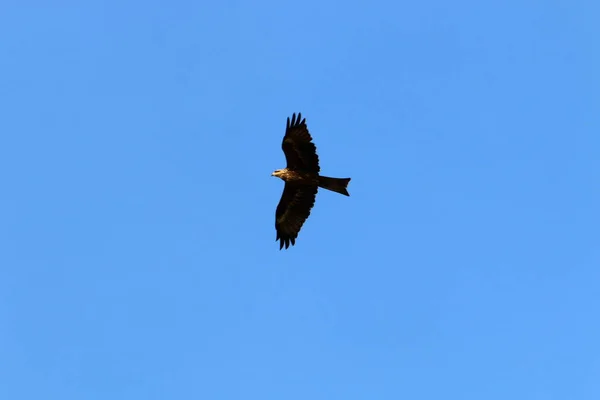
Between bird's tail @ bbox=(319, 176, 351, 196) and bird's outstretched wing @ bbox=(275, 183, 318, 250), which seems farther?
bird's outstretched wing @ bbox=(275, 183, 318, 250)

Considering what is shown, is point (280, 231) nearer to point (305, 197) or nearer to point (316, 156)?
point (305, 197)

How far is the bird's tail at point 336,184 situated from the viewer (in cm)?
2905

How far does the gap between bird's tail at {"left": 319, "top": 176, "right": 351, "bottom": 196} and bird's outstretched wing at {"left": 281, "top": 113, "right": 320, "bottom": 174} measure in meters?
0.41

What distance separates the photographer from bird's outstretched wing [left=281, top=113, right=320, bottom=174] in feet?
95.9

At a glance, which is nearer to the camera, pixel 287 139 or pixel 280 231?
pixel 287 139

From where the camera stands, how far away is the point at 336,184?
95.7ft

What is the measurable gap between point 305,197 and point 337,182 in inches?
78.6

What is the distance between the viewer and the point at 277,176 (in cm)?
3016

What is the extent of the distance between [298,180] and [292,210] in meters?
1.76

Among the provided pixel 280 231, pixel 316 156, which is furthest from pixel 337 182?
pixel 280 231

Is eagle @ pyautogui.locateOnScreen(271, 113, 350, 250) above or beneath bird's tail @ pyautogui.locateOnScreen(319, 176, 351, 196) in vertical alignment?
above

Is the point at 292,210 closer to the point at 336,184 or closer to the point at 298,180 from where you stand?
the point at 298,180

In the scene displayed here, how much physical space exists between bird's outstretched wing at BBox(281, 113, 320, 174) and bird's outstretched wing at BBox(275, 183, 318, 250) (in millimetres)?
1096

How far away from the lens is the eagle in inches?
1151
